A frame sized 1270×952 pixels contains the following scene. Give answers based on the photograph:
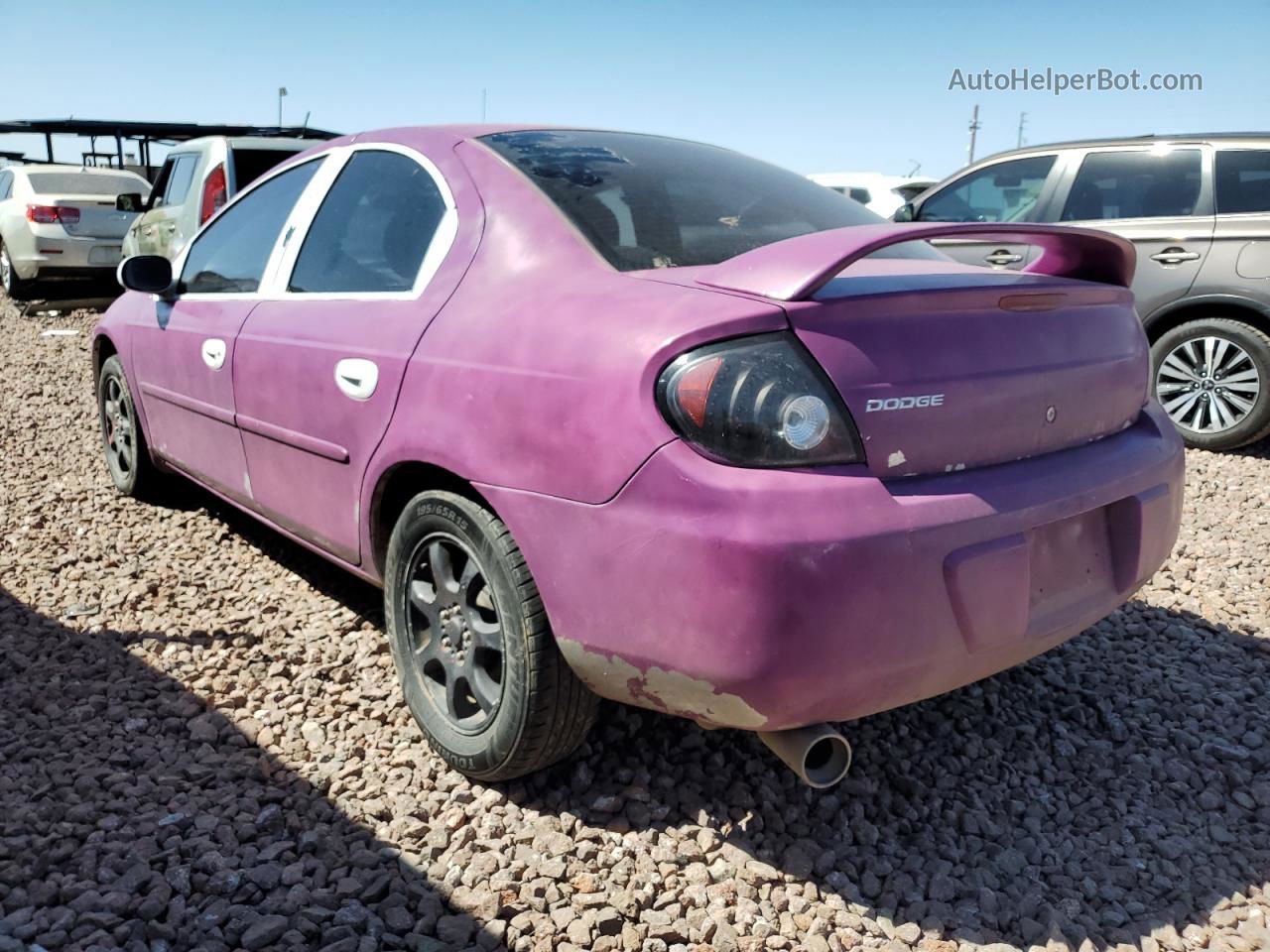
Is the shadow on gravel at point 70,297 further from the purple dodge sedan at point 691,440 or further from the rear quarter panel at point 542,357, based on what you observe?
the rear quarter panel at point 542,357

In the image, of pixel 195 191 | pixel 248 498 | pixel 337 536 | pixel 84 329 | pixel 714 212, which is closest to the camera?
pixel 714 212

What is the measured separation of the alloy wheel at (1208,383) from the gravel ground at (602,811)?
2.82 meters

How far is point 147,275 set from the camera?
3.81 metres

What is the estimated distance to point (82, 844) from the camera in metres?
2.24

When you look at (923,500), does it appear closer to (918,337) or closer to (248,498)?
(918,337)

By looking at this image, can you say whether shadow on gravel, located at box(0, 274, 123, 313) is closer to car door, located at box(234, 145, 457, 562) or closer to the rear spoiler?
car door, located at box(234, 145, 457, 562)

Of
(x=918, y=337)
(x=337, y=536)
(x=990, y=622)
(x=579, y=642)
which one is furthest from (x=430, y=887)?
(x=918, y=337)

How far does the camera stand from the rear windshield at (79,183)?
1117 cm

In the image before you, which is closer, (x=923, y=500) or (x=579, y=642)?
(x=923, y=500)

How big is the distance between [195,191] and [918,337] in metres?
7.52

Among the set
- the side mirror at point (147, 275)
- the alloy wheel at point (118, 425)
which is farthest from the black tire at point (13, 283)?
the side mirror at point (147, 275)

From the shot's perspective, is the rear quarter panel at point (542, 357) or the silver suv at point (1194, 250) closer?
the rear quarter panel at point (542, 357)

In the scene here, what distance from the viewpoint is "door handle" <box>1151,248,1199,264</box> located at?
5.90 m

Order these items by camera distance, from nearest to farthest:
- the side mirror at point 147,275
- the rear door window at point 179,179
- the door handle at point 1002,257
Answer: the side mirror at point 147,275 → the door handle at point 1002,257 → the rear door window at point 179,179
